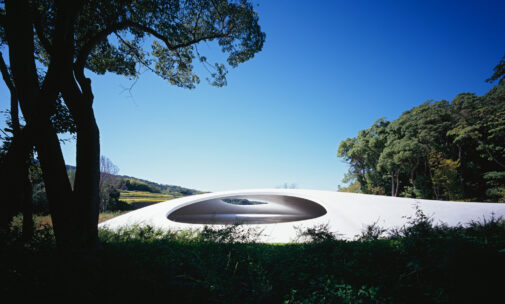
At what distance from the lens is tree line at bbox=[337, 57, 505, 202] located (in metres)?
12.8

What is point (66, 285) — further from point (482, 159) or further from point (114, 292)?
point (482, 159)

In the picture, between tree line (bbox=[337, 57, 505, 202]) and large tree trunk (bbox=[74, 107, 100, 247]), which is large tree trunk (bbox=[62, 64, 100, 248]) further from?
tree line (bbox=[337, 57, 505, 202])

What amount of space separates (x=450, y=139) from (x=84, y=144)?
74.6 ft

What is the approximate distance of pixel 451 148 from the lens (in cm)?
1505

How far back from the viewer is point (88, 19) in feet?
13.8

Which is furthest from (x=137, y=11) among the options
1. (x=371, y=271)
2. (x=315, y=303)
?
(x=371, y=271)

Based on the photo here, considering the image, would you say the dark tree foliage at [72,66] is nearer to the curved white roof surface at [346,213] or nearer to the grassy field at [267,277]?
the grassy field at [267,277]

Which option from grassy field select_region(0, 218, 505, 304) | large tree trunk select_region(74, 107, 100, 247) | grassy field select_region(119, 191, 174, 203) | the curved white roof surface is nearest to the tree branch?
large tree trunk select_region(74, 107, 100, 247)

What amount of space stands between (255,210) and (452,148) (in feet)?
55.3

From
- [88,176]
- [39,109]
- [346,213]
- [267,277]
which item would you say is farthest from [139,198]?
[267,277]

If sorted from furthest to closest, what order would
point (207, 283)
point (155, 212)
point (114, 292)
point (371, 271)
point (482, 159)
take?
point (482, 159) < point (155, 212) < point (371, 271) < point (207, 283) < point (114, 292)

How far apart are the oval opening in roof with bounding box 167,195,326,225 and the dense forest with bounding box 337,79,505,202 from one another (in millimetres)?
8010

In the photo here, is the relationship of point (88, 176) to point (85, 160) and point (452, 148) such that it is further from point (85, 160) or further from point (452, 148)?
point (452, 148)

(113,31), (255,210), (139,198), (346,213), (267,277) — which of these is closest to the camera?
(267,277)
